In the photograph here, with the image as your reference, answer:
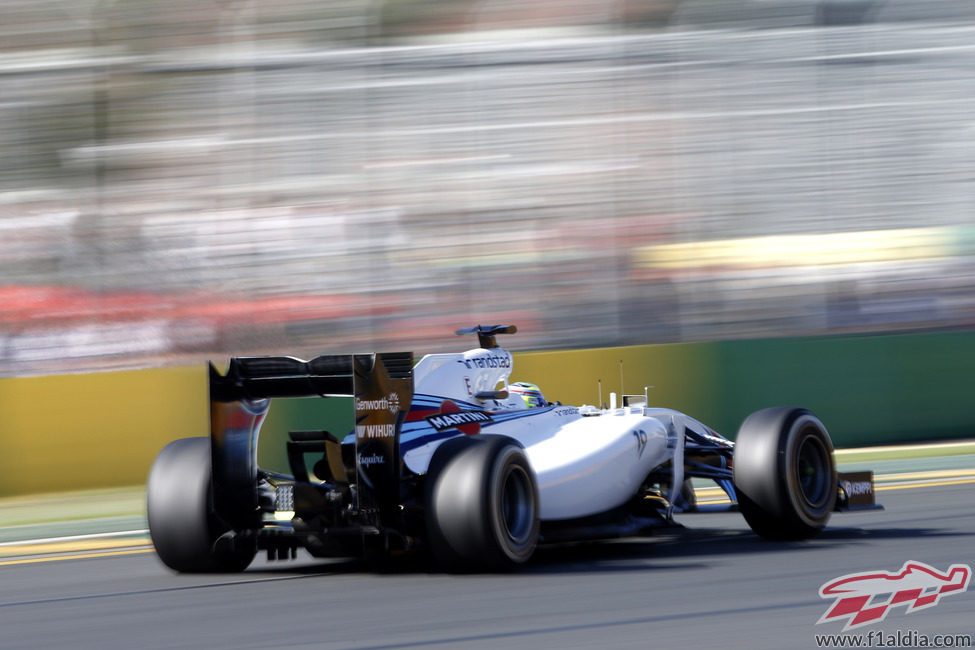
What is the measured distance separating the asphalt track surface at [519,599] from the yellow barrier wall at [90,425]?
3324 mm

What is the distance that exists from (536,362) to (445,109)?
6419 mm

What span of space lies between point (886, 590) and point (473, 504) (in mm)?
1825

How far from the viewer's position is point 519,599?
625 cm

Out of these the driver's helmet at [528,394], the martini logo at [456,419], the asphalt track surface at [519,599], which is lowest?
the asphalt track surface at [519,599]

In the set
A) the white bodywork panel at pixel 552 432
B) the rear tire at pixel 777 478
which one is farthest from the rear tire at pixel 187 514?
the rear tire at pixel 777 478

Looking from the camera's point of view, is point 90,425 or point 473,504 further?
point 90,425

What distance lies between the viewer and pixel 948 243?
17.7 meters

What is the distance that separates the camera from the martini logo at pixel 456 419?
24.2 feet

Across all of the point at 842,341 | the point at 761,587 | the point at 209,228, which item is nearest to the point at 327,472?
the point at 761,587

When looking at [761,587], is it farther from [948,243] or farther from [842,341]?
[948,243]

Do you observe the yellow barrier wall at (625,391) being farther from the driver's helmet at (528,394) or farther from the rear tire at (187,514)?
the rear tire at (187,514)
